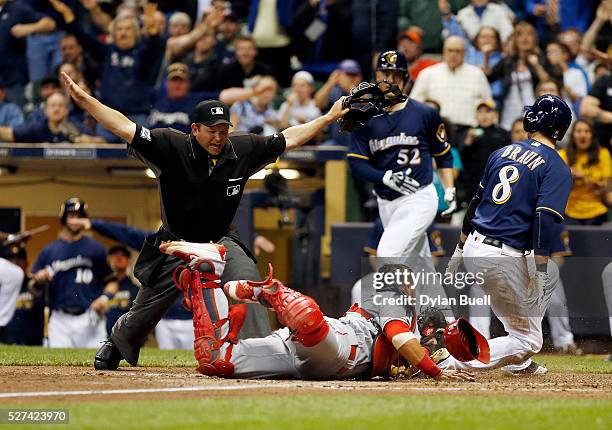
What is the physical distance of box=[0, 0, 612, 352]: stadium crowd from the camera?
12.7 metres

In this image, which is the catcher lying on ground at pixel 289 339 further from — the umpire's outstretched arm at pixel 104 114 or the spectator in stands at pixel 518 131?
the spectator in stands at pixel 518 131

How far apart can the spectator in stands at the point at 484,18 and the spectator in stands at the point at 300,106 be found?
1.96m

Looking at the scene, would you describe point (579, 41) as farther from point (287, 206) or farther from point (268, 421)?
point (268, 421)

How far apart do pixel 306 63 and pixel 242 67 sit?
100 cm

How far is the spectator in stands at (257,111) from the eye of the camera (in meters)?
13.7

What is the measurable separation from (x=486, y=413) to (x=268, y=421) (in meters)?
1.05

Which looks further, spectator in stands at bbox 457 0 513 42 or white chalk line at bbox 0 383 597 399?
spectator in stands at bbox 457 0 513 42

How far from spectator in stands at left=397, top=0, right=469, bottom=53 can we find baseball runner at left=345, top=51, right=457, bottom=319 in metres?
5.08

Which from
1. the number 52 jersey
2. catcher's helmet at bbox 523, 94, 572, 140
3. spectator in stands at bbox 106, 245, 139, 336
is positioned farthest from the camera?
spectator in stands at bbox 106, 245, 139, 336

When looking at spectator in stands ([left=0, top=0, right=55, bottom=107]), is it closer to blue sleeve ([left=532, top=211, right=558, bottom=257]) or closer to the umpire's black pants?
the umpire's black pants

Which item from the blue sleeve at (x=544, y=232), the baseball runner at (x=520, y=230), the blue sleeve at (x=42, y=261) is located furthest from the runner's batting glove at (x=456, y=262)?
the blue sleeve at (x=42, y=261)

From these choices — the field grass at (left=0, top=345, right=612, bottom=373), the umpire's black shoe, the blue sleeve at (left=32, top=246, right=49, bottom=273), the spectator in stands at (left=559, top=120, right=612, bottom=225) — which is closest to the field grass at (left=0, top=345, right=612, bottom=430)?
the umpire's black shoe

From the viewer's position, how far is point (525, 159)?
7375mm

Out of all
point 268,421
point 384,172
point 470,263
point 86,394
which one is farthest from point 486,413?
point 384,172
